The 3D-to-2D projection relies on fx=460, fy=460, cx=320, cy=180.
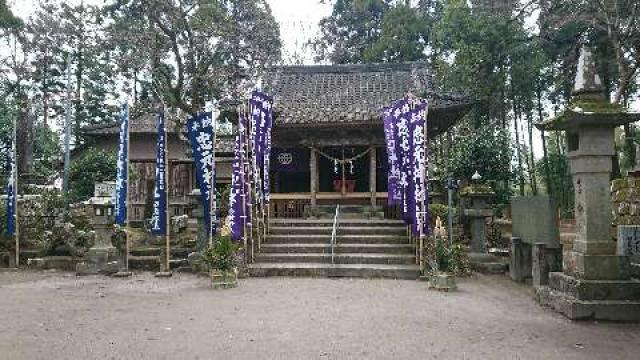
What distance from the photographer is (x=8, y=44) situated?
28.1 m

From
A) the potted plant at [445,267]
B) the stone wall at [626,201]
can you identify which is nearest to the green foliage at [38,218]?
the potted plant at [445,267]

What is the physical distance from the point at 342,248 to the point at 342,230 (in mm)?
1331

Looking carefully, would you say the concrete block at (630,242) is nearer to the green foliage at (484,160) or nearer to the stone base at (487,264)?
the stone base at (487,264)

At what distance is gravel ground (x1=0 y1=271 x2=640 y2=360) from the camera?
5.35m

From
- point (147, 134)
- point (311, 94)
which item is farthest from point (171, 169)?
point (311, 94)

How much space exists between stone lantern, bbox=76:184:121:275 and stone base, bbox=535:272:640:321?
10.7m

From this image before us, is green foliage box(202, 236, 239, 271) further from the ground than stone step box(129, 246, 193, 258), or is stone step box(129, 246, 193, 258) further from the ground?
green foliage box(202, 236, 239, 271)

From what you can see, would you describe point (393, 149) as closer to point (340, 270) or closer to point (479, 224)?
point (479, 224)

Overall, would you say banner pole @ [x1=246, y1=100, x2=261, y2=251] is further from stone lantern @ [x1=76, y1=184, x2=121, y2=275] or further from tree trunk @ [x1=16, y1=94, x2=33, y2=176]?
tree trunk @ [x1=16, y1=94, x2=33, y2=176]

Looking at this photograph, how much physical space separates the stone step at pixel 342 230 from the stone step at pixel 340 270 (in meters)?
2.19

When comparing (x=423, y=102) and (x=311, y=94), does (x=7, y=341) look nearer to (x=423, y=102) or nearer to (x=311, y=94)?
(x=423, y=102)

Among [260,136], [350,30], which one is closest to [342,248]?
[260,136]

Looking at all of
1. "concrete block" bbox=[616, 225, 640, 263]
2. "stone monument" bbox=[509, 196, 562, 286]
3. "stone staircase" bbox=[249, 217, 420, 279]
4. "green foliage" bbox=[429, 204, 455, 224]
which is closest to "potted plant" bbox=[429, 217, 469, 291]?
"stone staircase" bbox=[249, 217, 420, 279]

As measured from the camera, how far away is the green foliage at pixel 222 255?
992cm
